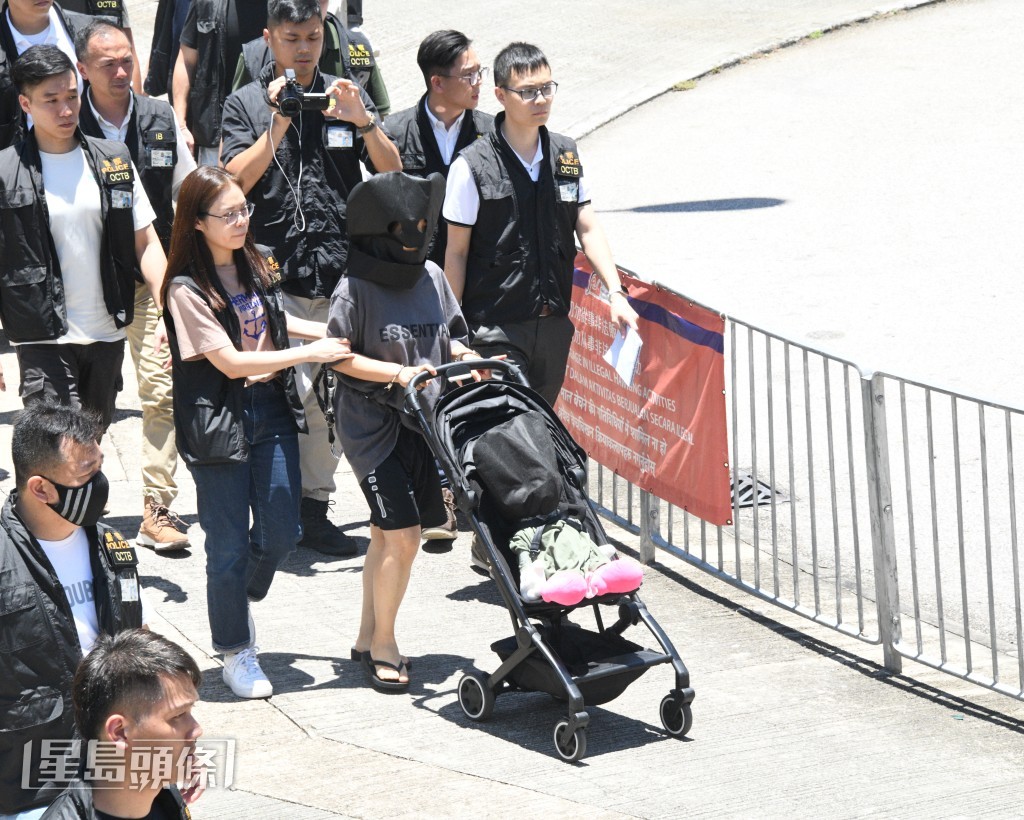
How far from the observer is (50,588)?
160 inches

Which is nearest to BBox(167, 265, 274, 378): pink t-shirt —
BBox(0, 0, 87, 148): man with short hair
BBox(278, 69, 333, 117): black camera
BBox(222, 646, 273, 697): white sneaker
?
BBox(222, 646, 273, 697): white sneaker

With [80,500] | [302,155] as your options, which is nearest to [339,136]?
[302,155]

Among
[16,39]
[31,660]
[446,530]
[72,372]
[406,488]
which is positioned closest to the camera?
[31,660]

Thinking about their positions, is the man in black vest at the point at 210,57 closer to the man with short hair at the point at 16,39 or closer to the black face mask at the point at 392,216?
the man with short hair at the point at 16,39

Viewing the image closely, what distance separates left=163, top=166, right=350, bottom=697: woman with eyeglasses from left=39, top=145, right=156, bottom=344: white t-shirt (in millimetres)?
863

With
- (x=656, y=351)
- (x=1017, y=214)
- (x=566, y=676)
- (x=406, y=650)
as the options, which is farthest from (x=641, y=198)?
(x=566, y=676)

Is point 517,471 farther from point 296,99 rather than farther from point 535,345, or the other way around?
point 296,99

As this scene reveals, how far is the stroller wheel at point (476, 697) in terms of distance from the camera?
5.54 metres

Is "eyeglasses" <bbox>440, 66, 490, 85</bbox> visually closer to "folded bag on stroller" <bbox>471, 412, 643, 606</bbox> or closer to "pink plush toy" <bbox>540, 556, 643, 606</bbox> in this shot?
"folded bag on stroller" <bbox>471, 412, 643, 606</bbox>

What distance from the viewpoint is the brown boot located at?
711 cm

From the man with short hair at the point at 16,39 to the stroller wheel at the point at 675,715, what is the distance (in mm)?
4271

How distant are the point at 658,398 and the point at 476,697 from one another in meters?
2.09

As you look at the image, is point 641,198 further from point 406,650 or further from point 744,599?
point 406,650

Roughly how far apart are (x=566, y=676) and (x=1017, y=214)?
345 inches
